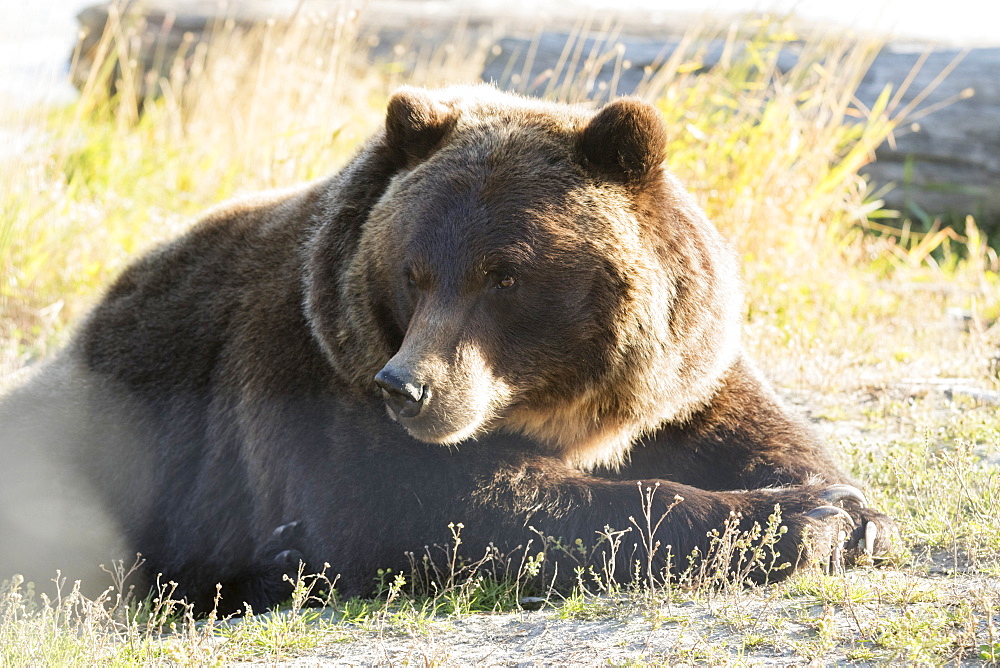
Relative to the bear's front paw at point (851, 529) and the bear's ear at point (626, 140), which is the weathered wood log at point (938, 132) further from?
the bear's front paw at point (851, 529)

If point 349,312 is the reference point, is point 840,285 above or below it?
above

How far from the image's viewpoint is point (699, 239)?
386 centimetres

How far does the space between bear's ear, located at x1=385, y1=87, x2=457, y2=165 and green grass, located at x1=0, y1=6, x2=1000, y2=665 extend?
1.41m

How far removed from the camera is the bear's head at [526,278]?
3.44 meters

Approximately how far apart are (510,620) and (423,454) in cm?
69

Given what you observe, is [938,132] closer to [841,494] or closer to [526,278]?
[841,494]

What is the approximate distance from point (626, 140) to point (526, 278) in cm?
63

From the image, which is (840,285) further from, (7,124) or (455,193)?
(7,124)

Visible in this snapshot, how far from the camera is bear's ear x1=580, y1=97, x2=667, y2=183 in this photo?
3.57m

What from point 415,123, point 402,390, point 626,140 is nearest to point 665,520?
point 402,390

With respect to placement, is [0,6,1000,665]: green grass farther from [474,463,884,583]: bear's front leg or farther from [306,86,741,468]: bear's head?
[306,86,741,468]: bear's head

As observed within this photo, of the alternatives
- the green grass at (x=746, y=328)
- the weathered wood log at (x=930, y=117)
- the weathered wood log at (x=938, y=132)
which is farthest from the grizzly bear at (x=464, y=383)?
the weathered wood log at (x=938, y=132)

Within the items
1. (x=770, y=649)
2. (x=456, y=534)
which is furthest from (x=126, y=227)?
(x=770, y=649)

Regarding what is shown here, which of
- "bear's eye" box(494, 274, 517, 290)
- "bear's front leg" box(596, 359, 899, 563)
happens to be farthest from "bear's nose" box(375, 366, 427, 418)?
"bear's front leg" box(596, 359, 899, 563)
